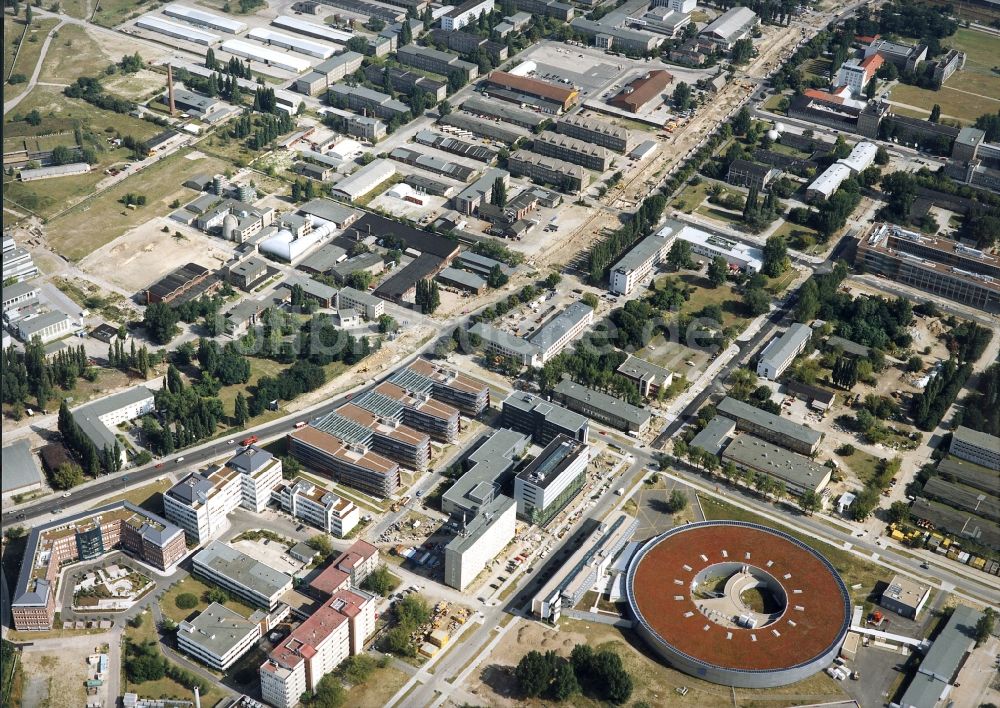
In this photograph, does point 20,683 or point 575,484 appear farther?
point 575,484

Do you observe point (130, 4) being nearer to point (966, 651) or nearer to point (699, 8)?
point (699, 8)

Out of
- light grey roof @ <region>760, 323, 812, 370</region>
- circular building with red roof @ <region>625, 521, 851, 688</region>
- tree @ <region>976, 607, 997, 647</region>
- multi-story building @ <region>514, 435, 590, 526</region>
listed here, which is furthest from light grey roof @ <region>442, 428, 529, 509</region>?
tree @ <region>976, 607, 997, 647</region>

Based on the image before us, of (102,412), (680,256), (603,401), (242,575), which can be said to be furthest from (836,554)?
(102,412)

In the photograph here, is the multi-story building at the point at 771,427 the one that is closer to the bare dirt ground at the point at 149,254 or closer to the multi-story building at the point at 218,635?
the multi-story building at the point at 218,635

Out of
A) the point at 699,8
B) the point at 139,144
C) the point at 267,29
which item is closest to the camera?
the point at 139,144

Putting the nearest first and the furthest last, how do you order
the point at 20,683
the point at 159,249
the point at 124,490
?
the point at 20,683 → the point at 124,490 → the point at 159,249

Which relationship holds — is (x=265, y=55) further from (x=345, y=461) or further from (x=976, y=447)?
(x=976, y=447)

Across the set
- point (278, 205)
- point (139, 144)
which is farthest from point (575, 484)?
point (139, 144)
